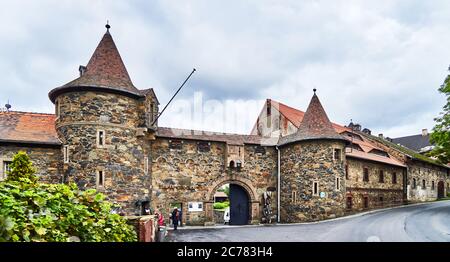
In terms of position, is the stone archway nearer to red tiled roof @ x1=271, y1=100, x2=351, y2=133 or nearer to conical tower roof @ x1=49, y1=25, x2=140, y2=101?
red tiled roof @ x1=271, y1=100, x2=351, y2=133

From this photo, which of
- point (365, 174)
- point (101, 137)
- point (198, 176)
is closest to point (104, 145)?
Result: point (101, 137)

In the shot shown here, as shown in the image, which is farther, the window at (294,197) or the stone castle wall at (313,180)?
the window at (294,197)

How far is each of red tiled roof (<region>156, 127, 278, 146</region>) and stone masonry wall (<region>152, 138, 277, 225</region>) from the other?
15.3 inches

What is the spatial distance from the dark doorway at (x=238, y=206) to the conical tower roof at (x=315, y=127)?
494 cm

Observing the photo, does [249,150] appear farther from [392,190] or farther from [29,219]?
[29,219]

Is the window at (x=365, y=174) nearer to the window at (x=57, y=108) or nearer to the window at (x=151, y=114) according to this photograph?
the window at (x=151, y=114)

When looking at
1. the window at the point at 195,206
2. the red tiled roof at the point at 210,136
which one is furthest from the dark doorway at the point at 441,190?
the window at the point at 195,206

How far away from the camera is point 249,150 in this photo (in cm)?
2508

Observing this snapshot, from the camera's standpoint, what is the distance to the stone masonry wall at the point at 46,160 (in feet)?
59.3

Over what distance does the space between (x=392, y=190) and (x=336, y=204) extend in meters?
13.5

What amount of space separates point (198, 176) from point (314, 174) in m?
8.32

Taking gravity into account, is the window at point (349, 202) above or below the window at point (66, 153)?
below

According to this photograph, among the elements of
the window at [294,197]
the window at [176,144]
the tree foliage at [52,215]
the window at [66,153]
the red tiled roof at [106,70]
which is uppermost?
the red tiled roof at [106,70]

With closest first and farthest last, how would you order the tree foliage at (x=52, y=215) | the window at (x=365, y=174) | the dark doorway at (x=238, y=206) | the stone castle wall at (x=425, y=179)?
the tree foliage at (x=52, y=215), the dark doorway at (x=238, y=206), the window at (x=365, y=174), the stone castle wall at (x=425, y=179)
